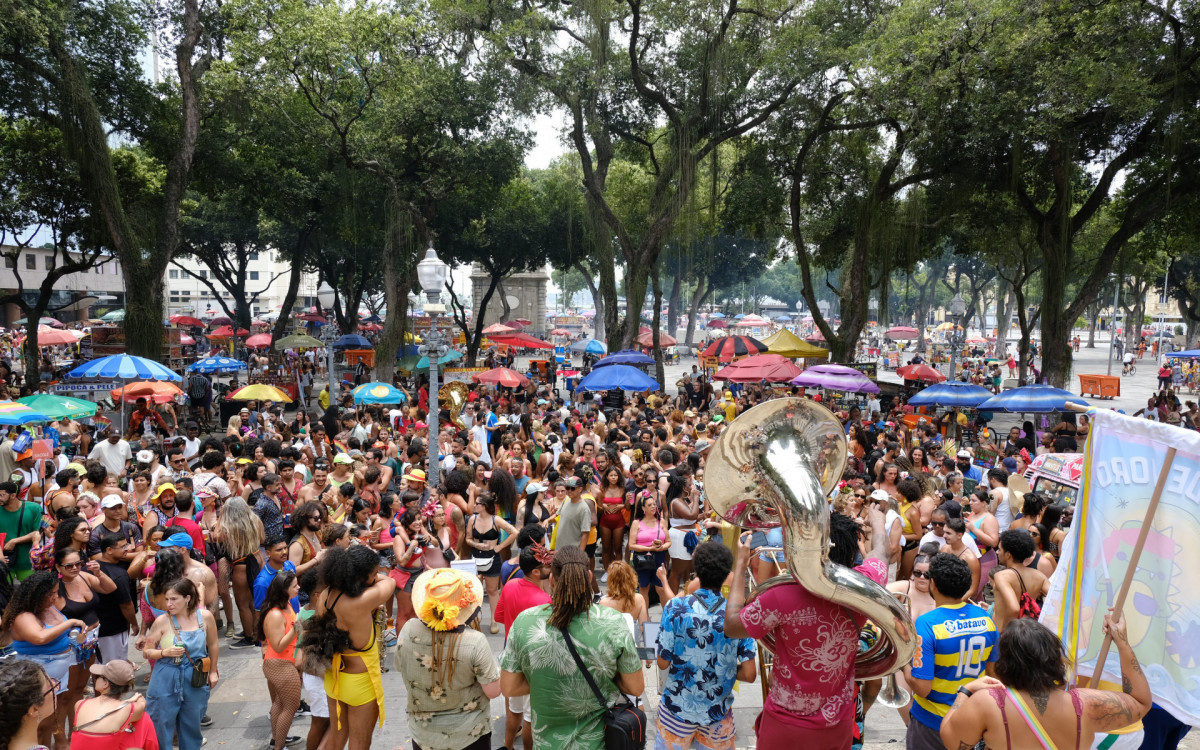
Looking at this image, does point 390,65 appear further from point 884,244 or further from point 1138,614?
point 1138,614

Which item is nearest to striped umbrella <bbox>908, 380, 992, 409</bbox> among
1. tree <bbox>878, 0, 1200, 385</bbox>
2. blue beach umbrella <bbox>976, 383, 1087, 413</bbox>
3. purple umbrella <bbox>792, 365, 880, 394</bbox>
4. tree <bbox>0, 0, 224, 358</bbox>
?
blue beach umbrella <bbox>976, 383, 1087, 413</bbox>

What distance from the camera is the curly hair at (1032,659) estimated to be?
279cm

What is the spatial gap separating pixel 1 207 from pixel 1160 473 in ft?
87.0

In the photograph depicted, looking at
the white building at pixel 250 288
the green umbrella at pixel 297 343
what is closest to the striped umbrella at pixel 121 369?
the green umbrella at pixel 297 343

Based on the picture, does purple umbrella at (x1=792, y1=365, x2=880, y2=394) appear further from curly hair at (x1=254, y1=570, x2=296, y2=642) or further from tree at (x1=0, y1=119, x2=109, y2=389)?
tree at (x1=0, y1=119, x2=109, y2=389)

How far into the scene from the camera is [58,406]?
9.77 meters

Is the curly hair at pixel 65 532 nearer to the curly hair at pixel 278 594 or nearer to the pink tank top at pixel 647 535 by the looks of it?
the curly hair at pixel 278 594

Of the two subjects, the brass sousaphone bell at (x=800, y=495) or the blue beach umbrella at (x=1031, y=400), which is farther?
the blue beach umbrella at (x=1031, y=400)

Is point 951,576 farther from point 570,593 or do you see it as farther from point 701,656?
point 570,593

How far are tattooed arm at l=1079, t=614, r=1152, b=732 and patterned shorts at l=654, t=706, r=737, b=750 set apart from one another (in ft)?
5.17

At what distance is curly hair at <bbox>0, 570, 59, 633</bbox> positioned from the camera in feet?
14.4

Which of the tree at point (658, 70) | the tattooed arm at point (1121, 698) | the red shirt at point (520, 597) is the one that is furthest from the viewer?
the tree at point (658, 70)

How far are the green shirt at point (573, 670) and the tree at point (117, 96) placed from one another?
17.6m

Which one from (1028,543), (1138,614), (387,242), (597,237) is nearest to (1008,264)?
(597,237)
